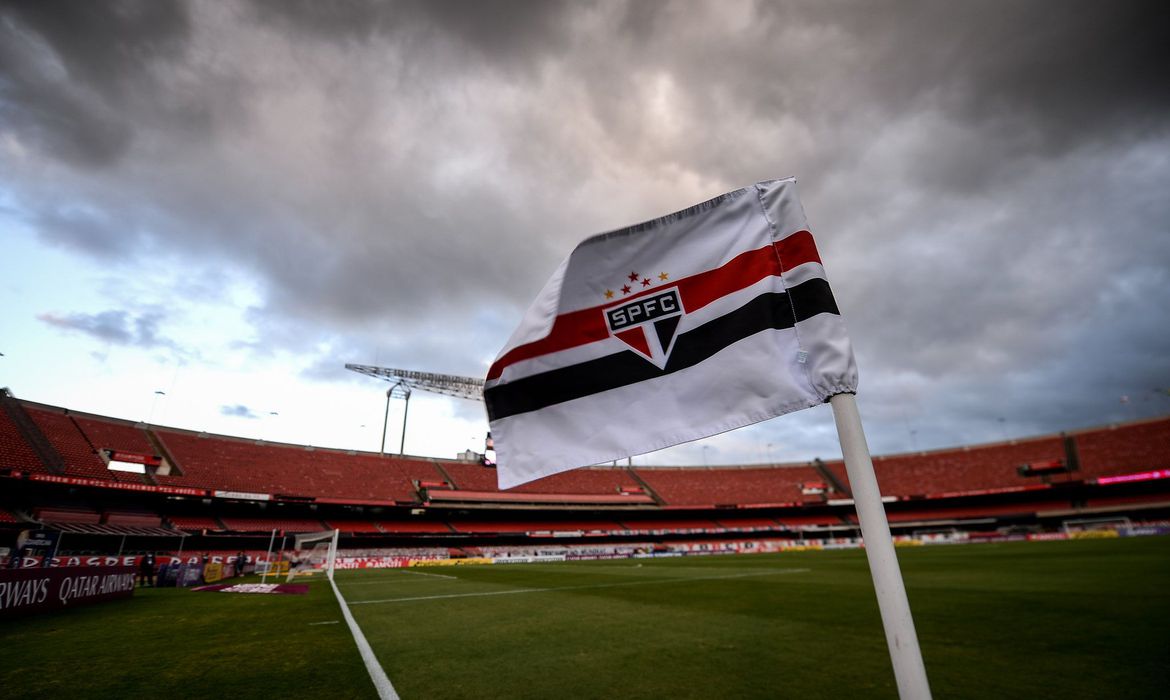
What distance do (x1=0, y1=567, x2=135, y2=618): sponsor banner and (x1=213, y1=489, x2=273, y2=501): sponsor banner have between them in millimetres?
27619

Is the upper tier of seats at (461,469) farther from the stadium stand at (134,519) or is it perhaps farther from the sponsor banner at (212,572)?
the sponsor banner at (212,572)

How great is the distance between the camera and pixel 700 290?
2.46 m

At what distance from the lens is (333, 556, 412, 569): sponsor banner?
32.2 meters

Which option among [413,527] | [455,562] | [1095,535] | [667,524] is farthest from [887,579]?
[667,524]

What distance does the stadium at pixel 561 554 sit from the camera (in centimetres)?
492

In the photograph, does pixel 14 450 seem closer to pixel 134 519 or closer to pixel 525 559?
pixel 134 519

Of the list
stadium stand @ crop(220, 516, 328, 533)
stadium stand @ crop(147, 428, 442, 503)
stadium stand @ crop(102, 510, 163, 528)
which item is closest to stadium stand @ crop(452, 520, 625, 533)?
stadium stand @ crop(147, 428, 442, 503)

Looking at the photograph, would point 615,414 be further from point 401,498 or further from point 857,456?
point 401,498

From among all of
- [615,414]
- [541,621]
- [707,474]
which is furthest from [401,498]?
[615,414]

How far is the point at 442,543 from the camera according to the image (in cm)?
4319

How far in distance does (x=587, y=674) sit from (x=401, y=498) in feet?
148

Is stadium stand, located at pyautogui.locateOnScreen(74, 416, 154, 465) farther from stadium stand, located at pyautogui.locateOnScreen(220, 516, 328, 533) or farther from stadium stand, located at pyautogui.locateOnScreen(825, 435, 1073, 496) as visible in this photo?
stadium stand, located at pyautogui.locateOnScreen(825, 435, 1073, 496)

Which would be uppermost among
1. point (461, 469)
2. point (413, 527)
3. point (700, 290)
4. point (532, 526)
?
point (461, 469)

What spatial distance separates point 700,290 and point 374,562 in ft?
125
